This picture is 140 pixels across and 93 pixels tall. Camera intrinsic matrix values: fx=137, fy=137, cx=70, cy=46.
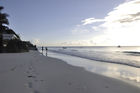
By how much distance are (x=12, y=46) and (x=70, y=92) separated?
29631 mm

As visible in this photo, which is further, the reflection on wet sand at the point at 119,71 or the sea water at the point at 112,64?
the sea water at the point at 112,64

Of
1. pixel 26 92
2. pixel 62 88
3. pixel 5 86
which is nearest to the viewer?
pixel 26 92

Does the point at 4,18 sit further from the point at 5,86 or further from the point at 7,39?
the point at 5,86

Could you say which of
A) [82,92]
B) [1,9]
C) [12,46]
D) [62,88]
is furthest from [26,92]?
[1,9]

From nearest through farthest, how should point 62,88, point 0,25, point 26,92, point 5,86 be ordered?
1. point 26,92
2. point 5,86
3. point 62,88
4. point 0,25

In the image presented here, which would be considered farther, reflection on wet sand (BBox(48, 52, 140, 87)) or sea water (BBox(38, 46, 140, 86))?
sea water (BBox(38, 46, 140, 86))

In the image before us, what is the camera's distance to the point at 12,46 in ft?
103

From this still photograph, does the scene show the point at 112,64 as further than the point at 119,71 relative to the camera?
Yes

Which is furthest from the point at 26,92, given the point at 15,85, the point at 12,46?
the point at 12,46

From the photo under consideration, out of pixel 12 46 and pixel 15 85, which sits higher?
pixel 12 46

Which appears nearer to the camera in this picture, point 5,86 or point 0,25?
point 5,86

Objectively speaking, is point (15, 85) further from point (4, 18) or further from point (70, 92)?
point (4, 18)

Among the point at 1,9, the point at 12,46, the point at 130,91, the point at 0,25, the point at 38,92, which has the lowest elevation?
the point at 130,91

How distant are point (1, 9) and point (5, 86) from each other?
102ft
